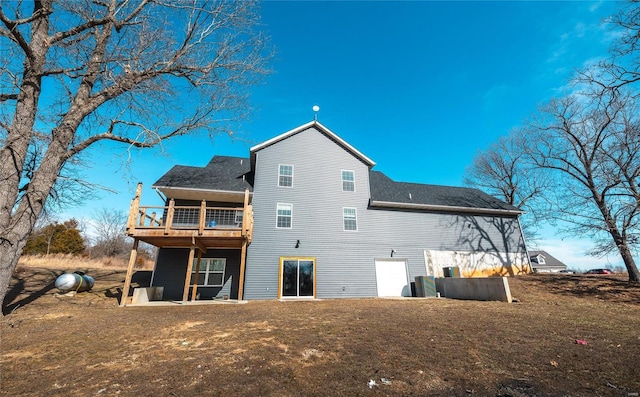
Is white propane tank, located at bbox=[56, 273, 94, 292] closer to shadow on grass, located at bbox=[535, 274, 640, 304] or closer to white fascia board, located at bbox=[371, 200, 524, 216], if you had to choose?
white fascia board, located at bbox=[371, 200, 524, 216]

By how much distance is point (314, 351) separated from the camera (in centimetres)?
492

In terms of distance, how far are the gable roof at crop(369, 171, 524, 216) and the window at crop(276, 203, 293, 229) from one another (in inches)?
196

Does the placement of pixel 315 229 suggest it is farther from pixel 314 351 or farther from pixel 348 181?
pixel 314 351

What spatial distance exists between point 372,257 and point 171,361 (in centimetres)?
1213

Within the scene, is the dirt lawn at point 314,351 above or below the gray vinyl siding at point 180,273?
below

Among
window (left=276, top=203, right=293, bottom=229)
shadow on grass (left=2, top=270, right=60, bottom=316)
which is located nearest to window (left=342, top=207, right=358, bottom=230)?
window (left=276, top=203, right=293, bottom=229)

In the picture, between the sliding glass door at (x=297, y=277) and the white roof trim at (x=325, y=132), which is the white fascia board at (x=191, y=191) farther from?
the sliding glass door at (x=297, y=277)

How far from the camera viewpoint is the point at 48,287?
11695 mm

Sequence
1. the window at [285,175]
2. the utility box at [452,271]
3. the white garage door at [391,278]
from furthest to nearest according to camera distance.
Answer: the utility box at [452,271]
the window at [285,175]
the white garage door at [391,278]

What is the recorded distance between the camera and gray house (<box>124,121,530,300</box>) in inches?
530

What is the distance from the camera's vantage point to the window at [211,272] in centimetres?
1373

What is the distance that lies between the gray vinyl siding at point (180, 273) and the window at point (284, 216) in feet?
9.13

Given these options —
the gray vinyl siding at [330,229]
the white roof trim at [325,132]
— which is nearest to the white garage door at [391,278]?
the gray vinyl siding at [330,229]

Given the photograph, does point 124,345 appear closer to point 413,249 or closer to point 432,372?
point 432,372
